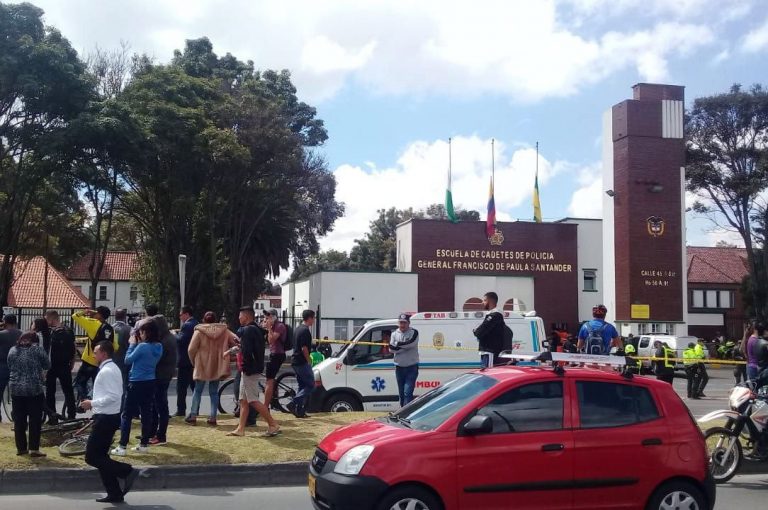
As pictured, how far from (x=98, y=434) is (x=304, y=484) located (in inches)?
104

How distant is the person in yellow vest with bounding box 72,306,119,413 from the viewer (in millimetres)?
12281

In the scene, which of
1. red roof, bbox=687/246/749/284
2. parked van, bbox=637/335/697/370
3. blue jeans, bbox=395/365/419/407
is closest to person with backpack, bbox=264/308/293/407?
blue jeans, bbox=395/365/419/407

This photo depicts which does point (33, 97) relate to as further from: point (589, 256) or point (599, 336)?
point (589, 256)

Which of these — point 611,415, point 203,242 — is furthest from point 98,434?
point 203,242

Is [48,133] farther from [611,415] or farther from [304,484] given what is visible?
[611,415]

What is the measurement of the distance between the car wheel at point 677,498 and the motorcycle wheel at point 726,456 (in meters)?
2.86

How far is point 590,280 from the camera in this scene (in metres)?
46.8

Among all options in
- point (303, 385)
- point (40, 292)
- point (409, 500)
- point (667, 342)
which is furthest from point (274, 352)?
point (40, 292)

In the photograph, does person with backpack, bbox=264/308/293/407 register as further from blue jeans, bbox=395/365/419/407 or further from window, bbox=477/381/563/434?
window, bbox=477/381/563/434

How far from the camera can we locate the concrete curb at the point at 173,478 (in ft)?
29.7

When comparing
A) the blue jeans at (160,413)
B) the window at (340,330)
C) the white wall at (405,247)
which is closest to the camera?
the blue jeans at (160,413)

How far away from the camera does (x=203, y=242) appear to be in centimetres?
3781

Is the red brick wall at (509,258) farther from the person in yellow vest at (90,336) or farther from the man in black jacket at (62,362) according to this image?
the man in black jacket at (62,362)

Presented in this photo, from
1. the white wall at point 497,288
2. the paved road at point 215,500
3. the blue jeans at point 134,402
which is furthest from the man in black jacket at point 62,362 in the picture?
the white wall at point 497,288
